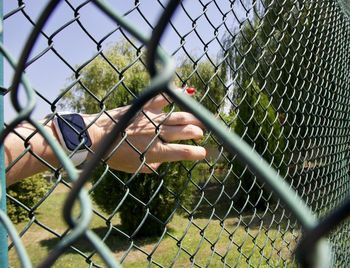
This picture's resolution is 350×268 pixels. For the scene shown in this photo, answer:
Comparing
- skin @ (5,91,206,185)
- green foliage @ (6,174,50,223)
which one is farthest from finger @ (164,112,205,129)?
green foliage @ (6,174,50,223)

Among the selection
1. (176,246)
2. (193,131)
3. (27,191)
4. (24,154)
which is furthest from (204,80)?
(27,191)

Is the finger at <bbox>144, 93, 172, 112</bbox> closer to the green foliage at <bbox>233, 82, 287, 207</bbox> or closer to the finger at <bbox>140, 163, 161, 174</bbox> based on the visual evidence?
the finger at <bbox>140, 163, 161, 174</bbox>

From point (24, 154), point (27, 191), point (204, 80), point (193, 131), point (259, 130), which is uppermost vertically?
point (24, 154)

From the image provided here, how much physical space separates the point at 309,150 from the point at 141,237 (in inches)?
225

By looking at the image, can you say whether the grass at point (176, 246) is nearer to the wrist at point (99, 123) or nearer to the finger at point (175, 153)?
the finger at point (175, 153)

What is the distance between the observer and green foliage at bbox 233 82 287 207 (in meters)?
2.16

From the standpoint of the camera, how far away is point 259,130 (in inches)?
87.3

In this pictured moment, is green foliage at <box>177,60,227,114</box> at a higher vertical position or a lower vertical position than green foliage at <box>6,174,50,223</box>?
higher

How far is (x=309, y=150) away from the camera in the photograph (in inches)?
109

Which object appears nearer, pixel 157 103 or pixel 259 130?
pixel 157 103

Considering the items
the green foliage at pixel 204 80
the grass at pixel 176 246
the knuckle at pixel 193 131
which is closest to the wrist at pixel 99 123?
the knuckle at pixel 193 131

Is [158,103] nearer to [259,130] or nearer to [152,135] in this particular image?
[152,135]

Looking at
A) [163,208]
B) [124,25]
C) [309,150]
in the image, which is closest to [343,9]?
[309,150]

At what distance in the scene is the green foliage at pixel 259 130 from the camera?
2162 millimetres
